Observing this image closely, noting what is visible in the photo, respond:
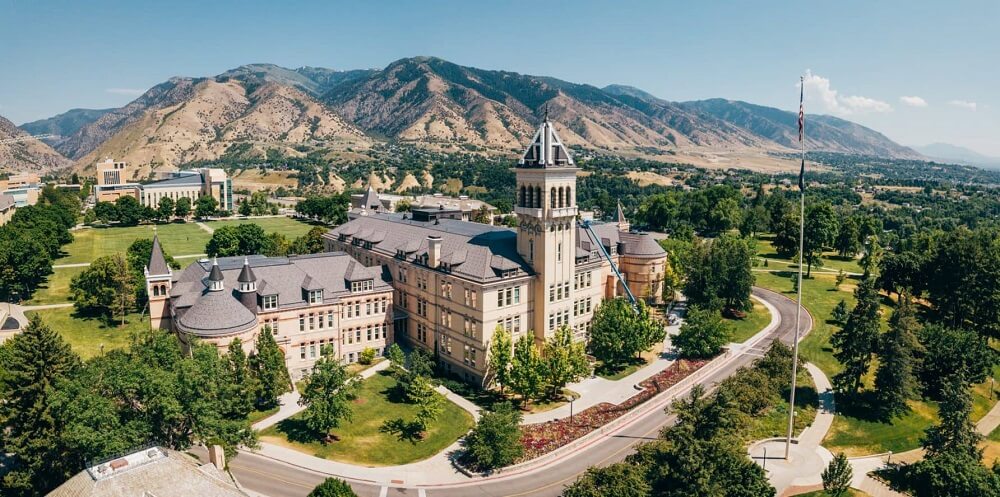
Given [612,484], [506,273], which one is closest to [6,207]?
[506,273]

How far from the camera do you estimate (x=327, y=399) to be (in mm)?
60688

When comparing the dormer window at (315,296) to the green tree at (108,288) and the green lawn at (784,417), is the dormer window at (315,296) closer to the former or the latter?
the green tree at (108,288)

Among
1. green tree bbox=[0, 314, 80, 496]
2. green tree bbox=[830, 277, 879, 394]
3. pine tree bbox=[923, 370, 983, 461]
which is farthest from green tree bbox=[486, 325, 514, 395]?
pine tree bbox=[923, 370, 983, 461]

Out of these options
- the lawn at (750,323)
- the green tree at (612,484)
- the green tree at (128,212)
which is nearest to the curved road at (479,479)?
the green tree at (612,484)

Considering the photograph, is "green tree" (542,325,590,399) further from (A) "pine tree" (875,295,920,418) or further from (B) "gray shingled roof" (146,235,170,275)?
(B) "gray shingled roof" (146,235,170,275)

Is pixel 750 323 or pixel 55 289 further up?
pixel 55 289

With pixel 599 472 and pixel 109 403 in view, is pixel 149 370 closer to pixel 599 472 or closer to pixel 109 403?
pixel 109 403

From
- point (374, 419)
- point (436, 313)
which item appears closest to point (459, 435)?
point (374, 419)

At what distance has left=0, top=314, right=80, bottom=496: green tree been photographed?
4788cm

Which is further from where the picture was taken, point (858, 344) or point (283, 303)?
point (283, 303)

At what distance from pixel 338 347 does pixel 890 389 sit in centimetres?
6833

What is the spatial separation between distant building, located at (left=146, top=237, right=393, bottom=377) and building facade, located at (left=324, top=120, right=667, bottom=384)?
548 centimetres

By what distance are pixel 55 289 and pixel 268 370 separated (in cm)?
7606

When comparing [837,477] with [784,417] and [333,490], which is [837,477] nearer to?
[784,417]
